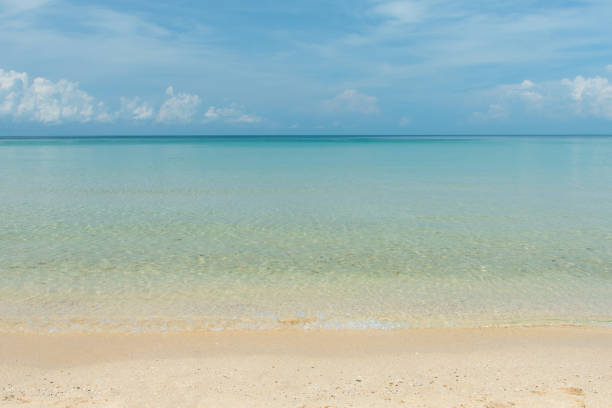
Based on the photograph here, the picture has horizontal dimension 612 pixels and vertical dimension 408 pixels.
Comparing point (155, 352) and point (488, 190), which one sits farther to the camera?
point (488, 190)

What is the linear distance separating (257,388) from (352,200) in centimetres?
1185

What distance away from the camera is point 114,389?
4.67 meters

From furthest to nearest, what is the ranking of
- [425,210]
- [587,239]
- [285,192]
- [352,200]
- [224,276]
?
[285,192]
[352,200]
[425,210]
[587,239]
[224,276]

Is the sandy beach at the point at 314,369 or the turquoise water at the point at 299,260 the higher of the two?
the turquoise water at the point at 299,260

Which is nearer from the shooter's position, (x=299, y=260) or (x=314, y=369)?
(x=314, y=369)

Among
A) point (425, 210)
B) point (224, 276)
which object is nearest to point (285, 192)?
point (425, 210)

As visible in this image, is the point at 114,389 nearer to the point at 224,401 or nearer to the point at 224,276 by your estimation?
the point at 224,401

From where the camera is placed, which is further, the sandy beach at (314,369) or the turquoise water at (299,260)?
the turquoise water at (299,260)

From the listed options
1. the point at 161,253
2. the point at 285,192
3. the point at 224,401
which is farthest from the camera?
the point at 285,192

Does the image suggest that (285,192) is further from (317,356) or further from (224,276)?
(317,356)

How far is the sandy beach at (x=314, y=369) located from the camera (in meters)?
4.48

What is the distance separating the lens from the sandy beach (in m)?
4.48

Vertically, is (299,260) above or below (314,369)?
above

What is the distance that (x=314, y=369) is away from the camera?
514 centimetres
